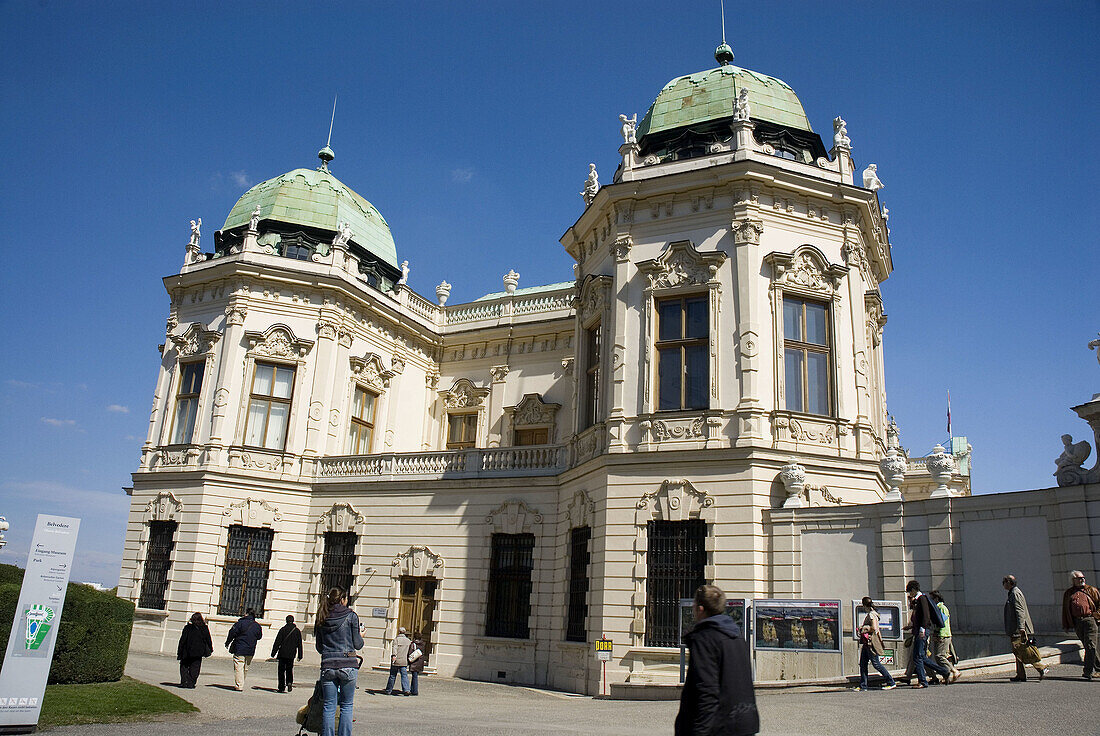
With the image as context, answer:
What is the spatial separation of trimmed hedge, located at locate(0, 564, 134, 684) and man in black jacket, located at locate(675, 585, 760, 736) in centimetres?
1357

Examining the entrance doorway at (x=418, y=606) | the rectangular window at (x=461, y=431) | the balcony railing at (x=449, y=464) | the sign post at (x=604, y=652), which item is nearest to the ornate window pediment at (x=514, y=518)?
the balcony railing at (x=449, y=464)

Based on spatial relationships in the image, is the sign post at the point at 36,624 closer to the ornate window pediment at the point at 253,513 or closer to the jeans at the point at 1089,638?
the jeans at the point at 1089,638

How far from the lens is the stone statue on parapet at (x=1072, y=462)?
48.8 ft

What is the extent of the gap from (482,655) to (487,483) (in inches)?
194

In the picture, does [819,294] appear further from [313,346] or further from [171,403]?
[171,403]

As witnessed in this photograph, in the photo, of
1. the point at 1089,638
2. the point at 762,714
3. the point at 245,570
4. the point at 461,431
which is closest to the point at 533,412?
the point at 461,431

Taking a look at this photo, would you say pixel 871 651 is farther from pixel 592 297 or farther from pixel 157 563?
pixel 157 563

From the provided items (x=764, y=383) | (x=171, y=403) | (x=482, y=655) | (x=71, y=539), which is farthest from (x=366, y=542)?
(x=71, y=539)

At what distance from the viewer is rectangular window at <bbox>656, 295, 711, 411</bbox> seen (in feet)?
69.2

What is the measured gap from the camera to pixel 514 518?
25.1 meters

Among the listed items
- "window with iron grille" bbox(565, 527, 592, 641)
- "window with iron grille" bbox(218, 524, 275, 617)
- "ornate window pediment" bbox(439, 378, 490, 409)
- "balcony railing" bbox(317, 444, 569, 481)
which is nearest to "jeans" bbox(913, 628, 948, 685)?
"window with iron grille" bbox(565, 527, 592, 641)

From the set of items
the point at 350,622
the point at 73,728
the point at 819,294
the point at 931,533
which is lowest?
the point at 73,728

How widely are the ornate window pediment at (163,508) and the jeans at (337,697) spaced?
20.4 meters

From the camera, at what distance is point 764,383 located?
20.5 m
